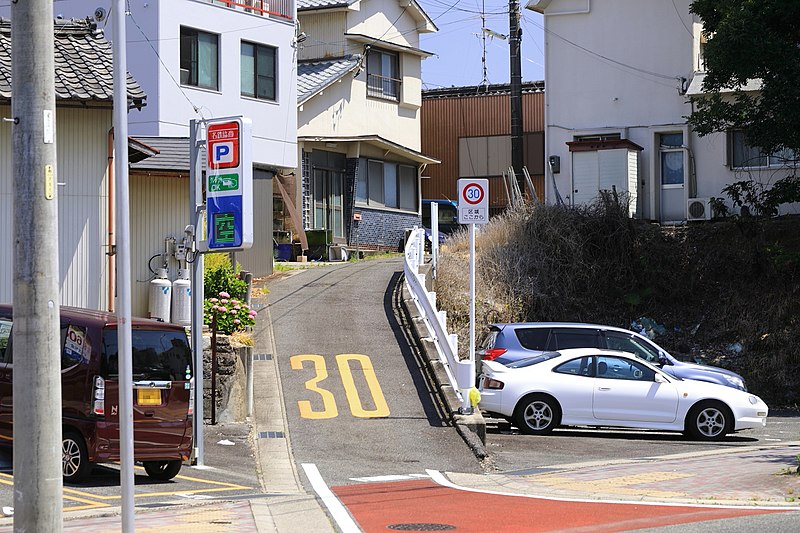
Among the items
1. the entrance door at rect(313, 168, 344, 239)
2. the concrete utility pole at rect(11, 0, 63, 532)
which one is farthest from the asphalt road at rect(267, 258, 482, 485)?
the entrance door at rect(313, 168, 344, 239)

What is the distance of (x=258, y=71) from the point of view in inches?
1312

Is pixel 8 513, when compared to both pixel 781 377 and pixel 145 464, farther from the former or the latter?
pixel 781 377

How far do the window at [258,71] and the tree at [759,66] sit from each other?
1295cm

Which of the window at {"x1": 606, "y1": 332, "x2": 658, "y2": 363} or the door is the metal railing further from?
the window at {"x1": 606, "y1": 332, "x2": 658, "y2": 363}

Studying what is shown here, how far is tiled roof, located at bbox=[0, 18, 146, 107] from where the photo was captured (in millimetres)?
18500

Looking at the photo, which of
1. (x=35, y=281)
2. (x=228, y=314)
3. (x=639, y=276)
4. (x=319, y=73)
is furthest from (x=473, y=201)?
(x=319, y=73)

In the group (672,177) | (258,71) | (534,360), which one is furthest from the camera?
(258,71)

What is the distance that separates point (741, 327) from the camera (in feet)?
89.1

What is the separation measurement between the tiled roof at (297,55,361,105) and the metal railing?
41.1ft

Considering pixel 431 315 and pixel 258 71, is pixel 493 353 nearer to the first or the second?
pixel 431 315

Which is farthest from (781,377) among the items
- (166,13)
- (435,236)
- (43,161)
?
(43,161)

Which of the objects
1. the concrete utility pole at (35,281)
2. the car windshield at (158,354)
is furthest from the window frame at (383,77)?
the concrete utility pole at (35,281)

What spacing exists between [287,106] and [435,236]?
9064 mm

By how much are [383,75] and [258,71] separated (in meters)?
10.4
